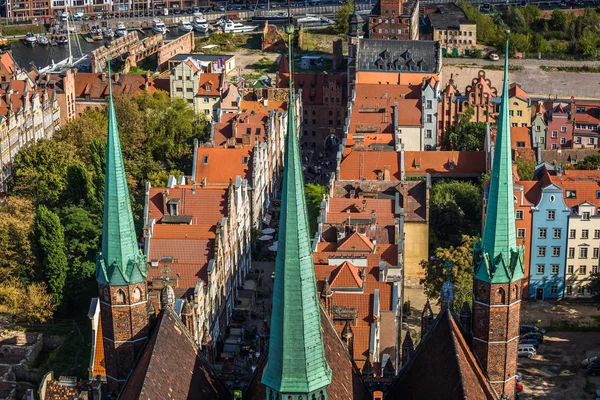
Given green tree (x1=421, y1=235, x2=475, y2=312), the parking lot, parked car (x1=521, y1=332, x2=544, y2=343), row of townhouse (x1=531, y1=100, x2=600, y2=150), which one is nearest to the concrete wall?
green tree (x1=421, y1=235, x2=475, y2=312)

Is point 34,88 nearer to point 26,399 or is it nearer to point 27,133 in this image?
point 27,133

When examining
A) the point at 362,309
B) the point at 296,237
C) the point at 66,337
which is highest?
the point at 296,237

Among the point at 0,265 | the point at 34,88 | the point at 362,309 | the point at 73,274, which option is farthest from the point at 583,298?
the point at 34,88

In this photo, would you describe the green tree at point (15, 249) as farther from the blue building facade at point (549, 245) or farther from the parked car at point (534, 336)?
the blue building facade at point (549, 245)

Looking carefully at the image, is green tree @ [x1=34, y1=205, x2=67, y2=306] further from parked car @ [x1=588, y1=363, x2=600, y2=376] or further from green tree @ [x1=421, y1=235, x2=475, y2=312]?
parked car @ [x1=588, y1=363, x2=600, y2=376]

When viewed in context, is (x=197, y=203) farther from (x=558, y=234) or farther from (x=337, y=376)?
(x=337, y=376)

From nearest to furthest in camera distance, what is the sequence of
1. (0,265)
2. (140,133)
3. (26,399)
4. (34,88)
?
(26,399), (0,265), (140,133), (34,88)
